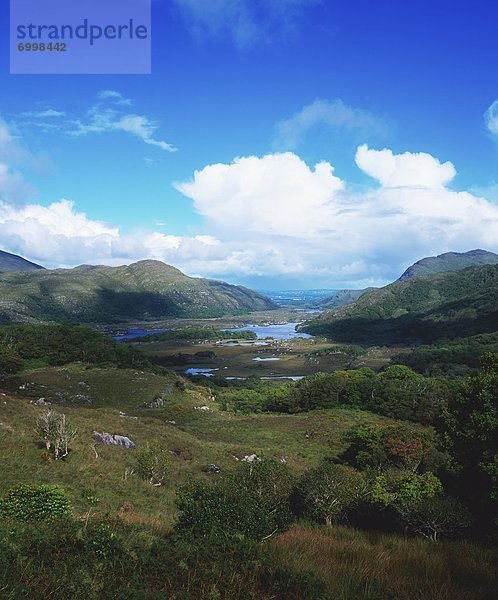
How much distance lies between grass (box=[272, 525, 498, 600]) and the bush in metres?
9.81

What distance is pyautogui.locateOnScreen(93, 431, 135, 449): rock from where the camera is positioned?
1526 inches

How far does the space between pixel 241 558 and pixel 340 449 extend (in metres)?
55.6

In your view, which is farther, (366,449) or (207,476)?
(366,449)

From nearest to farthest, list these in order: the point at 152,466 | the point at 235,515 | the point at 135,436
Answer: the point at 235,515, the point at 152,466, the point at 135,436

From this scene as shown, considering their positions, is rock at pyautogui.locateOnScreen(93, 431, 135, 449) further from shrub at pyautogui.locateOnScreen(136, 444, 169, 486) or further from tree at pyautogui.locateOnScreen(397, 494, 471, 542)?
tree at pyautogui.locateOnScreen(397, 494, 471, 542)

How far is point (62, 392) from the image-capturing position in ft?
253

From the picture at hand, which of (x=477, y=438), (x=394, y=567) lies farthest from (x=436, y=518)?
(x=394, y=567)

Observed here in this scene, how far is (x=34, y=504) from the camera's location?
17250 millimetres

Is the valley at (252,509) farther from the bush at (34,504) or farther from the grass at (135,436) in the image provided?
the grass at (135,436)

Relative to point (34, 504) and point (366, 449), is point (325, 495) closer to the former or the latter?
point (34, 504)

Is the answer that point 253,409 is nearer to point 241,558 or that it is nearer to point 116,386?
point 116,386

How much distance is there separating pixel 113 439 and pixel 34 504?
23.2 meters

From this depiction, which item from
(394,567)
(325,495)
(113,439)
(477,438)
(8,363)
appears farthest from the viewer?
(8,363)

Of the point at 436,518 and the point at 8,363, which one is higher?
the point at 436,518
